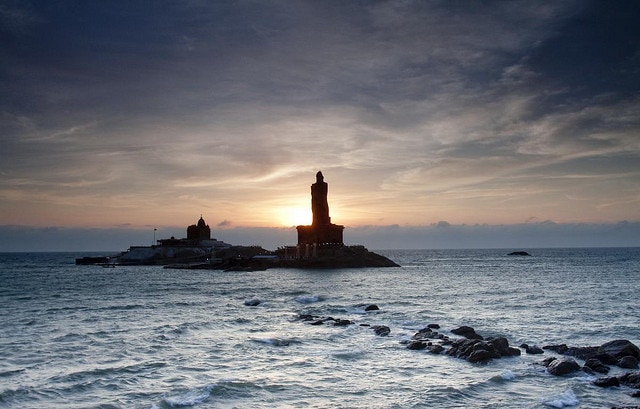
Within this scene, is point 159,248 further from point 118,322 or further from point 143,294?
point 118,322

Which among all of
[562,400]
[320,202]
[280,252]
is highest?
[320,202]

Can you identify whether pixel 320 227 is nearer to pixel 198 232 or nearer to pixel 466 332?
pixel 198 232

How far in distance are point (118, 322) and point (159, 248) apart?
145 meters

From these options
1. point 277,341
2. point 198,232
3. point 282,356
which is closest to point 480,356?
point 282,356

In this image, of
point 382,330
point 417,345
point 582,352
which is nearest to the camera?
point 582,352

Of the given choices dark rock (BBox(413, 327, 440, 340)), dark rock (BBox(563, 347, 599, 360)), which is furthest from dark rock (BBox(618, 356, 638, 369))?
dark rock (BBox(413, 327, 440, 340))

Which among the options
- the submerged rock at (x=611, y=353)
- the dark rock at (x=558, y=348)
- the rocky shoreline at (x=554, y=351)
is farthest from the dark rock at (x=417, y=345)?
the submerged rock at (x=611, y=353)

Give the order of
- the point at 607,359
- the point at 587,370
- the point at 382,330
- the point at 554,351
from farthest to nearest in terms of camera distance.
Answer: the point at 382,330
the point at 554,351
the point at 607,359
the point at 587,370

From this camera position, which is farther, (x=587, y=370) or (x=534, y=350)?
(x=534, y=350)

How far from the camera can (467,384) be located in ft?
71.8

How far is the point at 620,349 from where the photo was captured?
25875 mm

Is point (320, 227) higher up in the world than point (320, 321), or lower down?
higher up

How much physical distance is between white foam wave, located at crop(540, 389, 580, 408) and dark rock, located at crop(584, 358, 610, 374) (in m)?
4.52

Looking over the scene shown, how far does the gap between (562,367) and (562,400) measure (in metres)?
4.54
